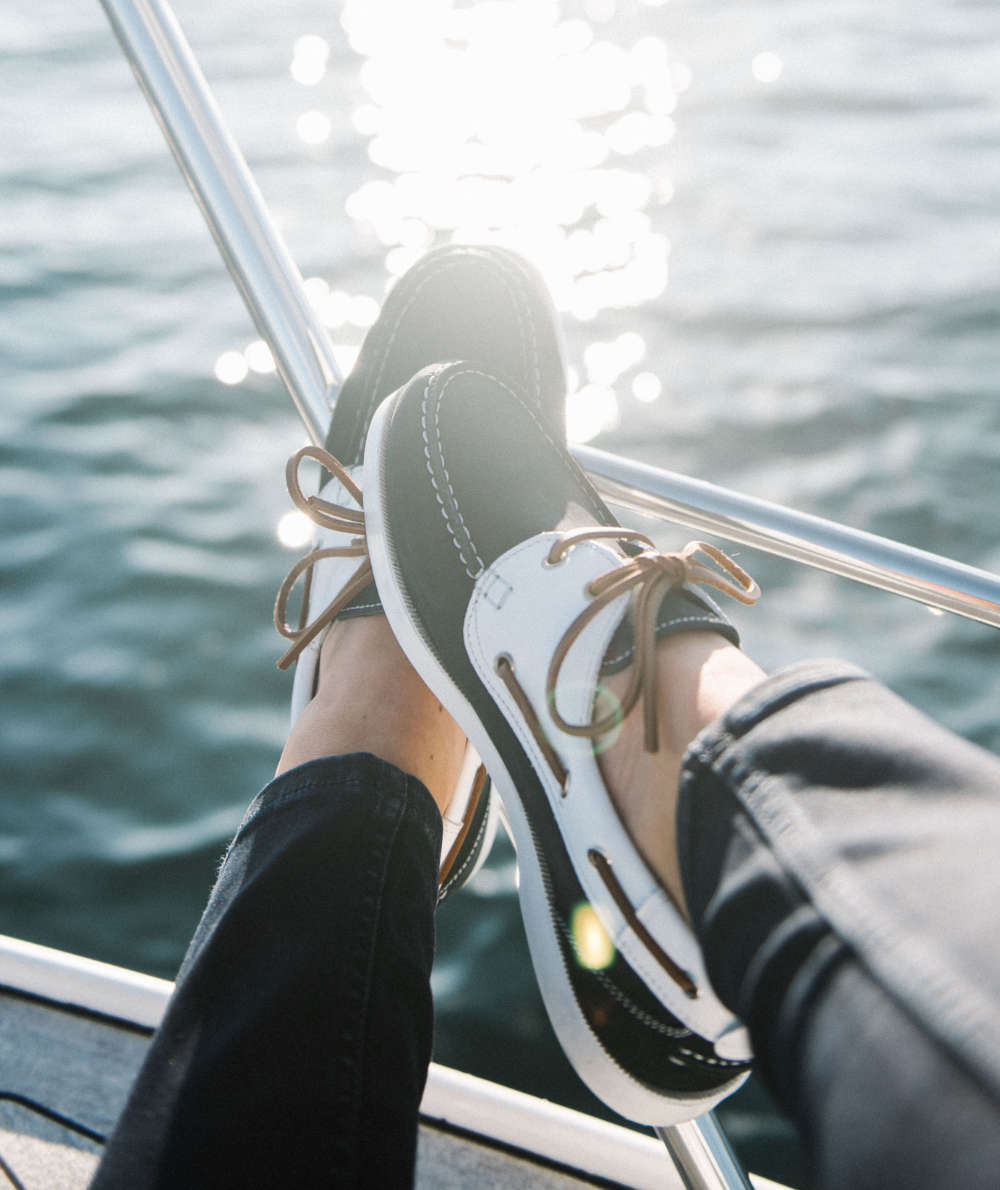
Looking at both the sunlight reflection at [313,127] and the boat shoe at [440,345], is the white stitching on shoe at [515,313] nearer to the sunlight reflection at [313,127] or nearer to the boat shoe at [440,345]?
the boat shoe at [440,345]

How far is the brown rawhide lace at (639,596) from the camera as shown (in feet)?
2.74

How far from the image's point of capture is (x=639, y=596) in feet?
2.93

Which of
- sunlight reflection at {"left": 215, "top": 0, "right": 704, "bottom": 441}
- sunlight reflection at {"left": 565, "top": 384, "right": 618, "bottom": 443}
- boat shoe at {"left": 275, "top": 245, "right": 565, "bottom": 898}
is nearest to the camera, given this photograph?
boat shoe at {"left": 275, "top": 245, "right": 565, "bottom": 898}

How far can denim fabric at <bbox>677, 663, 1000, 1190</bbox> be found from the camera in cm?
45

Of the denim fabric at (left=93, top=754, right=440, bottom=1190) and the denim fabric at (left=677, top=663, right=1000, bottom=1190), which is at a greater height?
the denim fabric at (left=677, top=663, right=1000, bottom=1190)

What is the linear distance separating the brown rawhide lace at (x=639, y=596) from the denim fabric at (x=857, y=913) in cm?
18

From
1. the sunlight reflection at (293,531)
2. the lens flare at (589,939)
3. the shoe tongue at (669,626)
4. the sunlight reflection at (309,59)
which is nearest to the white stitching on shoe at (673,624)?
the shoe tongue at (669,626)

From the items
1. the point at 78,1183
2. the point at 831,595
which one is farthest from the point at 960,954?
the point at 831,595

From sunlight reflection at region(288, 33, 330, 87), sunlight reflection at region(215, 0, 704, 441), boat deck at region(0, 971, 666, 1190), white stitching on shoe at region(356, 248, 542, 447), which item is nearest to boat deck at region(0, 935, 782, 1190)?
boat deck at region(0, 971, 666, 1190)

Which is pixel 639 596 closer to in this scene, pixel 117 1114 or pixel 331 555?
pixel 331 555

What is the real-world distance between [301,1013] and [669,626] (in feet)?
1.31

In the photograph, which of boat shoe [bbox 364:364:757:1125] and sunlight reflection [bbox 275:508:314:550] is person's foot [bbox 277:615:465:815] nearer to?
boat shoe [bbox 364:364:757:1125]

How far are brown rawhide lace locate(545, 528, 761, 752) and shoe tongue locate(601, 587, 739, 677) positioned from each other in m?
0.01

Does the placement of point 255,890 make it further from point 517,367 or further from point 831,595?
point 831,595
